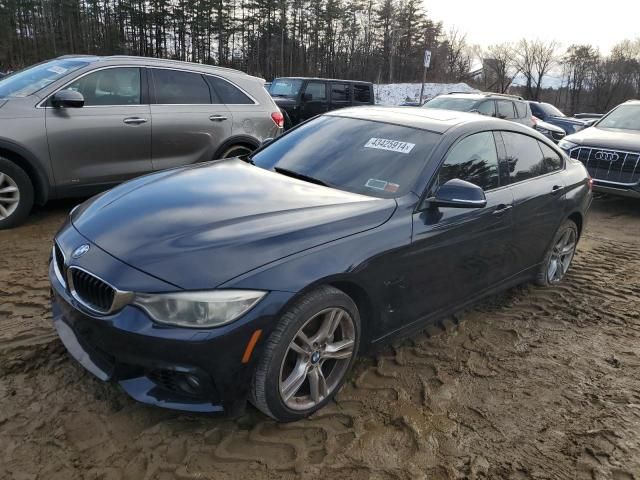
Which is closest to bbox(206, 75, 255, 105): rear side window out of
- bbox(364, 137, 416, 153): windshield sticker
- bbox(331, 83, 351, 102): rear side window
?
bbox(364, 137, 416, 153): windshield sticker

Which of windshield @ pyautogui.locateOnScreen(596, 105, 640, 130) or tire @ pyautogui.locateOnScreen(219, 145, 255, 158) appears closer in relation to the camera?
tire @ pyautogui.locateOnScreen(219, 145, 255, 158)

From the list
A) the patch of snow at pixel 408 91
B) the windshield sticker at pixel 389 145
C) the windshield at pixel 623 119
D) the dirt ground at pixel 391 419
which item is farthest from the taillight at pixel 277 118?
the patch of snow at pixel 408 91

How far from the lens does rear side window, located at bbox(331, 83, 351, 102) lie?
47.3ft

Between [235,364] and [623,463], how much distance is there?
2.03 meters

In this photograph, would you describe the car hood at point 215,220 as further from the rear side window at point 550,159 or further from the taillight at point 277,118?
the taillight at point 277,118

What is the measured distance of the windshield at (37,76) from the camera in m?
5.08

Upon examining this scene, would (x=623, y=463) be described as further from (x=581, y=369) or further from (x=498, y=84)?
(x=498, y=84)

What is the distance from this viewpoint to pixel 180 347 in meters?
2.13

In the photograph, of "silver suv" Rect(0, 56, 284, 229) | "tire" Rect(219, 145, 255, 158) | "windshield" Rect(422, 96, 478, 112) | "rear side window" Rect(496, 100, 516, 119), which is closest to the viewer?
"silver suv" Rect(0, 56, 284, 229)

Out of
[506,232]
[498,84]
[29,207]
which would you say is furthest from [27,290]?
[498,84]

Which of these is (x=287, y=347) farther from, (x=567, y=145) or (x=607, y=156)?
(x=567, y=145)

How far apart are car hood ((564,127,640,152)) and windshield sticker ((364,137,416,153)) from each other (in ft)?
20.0

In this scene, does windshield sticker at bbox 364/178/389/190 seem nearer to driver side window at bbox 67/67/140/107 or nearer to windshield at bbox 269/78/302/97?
driver side window at bbox 67/67/140/107

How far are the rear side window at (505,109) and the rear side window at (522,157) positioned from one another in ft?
26.7
